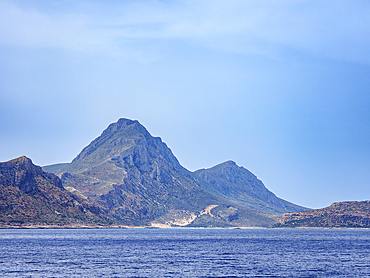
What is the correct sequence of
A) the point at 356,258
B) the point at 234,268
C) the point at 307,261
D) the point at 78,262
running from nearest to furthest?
the point at 234,268, the point at 78,262, the point at 307,261, the point at 356,258

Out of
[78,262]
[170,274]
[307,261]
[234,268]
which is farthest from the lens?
[307,261]

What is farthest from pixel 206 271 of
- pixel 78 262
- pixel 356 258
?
pixel 356 258

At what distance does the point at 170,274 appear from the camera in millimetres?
91875

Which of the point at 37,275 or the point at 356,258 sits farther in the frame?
the point at 356,258

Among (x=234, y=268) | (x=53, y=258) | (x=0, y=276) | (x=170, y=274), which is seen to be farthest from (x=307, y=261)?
(x=0, y=276)

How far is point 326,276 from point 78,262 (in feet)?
195

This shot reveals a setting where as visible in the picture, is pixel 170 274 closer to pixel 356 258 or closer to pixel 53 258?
pixel 53 258

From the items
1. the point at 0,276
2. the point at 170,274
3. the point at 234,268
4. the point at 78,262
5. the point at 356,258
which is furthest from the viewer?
the point at 356,258

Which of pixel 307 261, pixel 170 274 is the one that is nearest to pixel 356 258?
pixel 307 261

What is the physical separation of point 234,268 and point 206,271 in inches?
337

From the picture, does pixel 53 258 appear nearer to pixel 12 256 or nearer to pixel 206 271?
pixel 12 256

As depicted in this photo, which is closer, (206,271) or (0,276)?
(0,276)

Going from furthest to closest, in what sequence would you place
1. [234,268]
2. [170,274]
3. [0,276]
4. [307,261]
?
[307,261] → [234,268] → [170,274] → [0,276]

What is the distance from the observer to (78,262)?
362 ft
